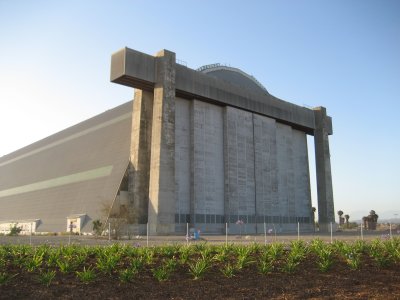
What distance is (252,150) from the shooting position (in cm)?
6669

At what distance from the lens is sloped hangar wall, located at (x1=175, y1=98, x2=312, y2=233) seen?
57.4m

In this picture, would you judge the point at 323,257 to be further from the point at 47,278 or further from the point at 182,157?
the point at 182,157

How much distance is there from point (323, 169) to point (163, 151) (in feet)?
132

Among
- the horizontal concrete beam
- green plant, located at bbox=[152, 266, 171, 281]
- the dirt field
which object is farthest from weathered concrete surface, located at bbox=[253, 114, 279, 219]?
green plant, located at bbox=[152, 266, 171, 281]

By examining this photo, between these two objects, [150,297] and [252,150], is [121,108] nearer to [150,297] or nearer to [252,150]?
[252,150]

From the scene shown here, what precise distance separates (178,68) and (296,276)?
152ft

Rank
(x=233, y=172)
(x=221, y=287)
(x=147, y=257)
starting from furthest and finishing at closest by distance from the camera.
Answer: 1. (x=233, y=172)
2. (x=147, y=257)
3. (x=221, y=287)

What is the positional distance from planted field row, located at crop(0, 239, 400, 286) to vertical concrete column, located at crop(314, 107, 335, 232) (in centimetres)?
6191

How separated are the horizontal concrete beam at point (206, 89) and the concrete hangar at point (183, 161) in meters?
0.17

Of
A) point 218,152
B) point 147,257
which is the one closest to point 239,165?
point 218,152

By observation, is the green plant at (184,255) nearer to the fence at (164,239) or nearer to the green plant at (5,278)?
the green plant at (5,278)

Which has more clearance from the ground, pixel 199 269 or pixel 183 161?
pixel 183 161

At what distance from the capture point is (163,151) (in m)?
51.4

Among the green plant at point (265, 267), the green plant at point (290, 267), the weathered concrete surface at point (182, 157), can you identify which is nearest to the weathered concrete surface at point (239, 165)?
the weathered concrete surface at point (182, 157)
